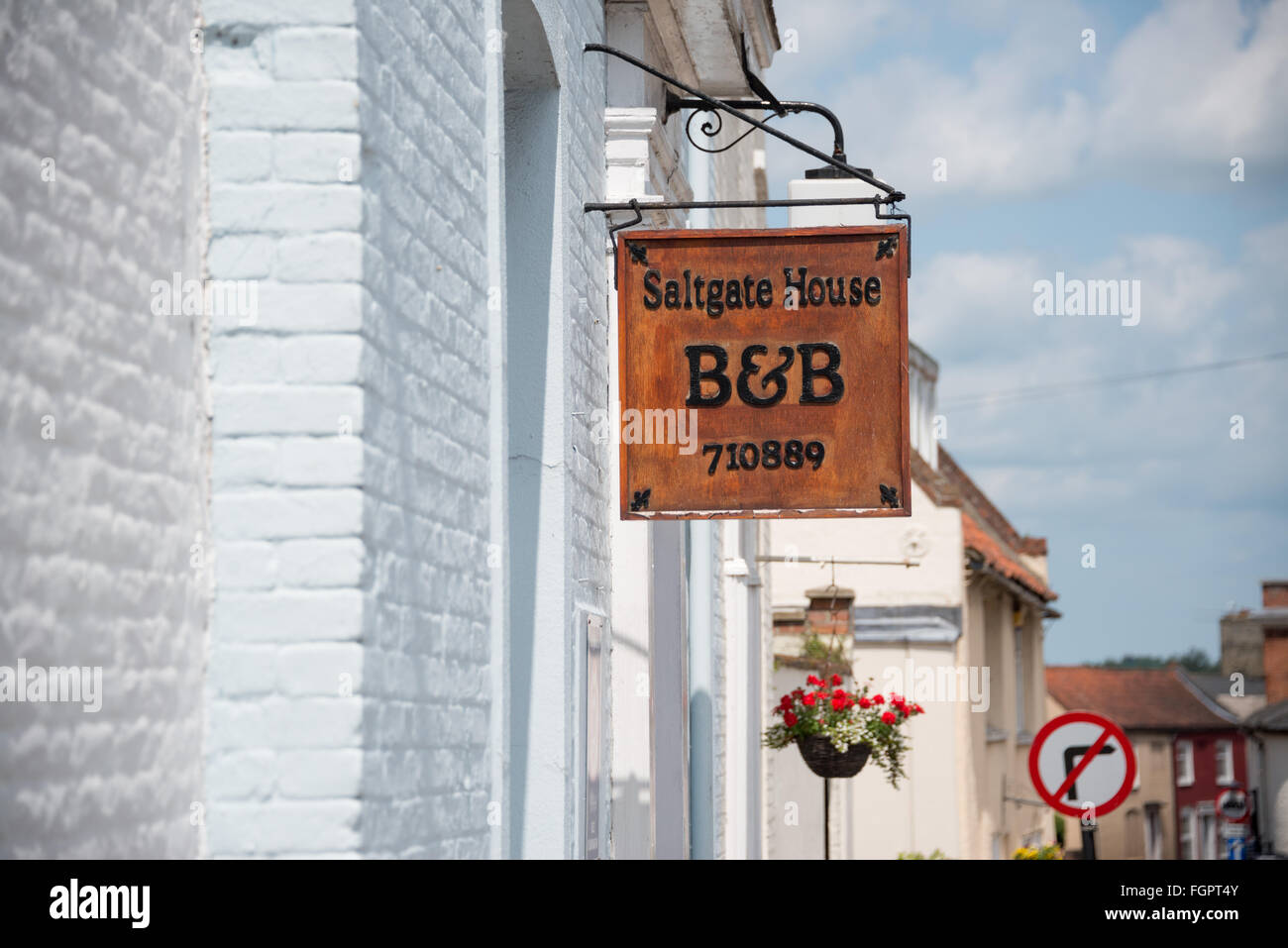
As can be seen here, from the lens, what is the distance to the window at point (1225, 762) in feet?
157

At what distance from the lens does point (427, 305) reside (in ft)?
11.9

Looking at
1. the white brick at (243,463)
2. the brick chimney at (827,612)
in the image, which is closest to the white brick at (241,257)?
the white brick at (243,463)

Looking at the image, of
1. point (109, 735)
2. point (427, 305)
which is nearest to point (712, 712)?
point (427, 305)

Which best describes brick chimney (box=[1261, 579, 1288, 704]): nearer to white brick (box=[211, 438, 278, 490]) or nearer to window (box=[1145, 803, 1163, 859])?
window (box=[1145, 803, 1163, 859])

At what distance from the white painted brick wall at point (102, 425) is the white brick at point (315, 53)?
0.17 meters

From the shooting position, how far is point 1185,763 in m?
46.5

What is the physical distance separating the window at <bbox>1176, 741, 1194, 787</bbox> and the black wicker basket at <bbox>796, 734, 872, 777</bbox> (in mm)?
37558

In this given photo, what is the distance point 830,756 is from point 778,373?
6965 millimetres

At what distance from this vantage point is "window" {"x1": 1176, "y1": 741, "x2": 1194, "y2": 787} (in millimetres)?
46156

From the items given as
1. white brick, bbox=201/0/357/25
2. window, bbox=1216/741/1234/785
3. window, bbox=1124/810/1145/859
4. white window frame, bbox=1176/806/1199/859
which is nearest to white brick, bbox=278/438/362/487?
white brick, bbox=201/0/357/25

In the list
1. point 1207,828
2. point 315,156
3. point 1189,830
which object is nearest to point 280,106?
point 315,156

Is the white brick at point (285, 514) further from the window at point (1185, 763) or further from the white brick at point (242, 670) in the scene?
the window at point (1185, 763)
